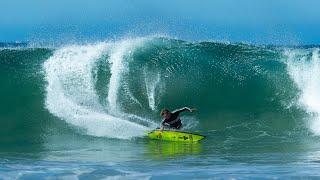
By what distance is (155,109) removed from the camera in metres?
17.3

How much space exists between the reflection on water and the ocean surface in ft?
0.07

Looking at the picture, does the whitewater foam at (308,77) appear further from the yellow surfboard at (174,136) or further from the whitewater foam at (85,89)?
the whitewater foam at (85,89)

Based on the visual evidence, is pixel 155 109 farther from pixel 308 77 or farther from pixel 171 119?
pixel 308 77

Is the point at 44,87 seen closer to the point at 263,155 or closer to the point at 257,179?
the point at 263,155

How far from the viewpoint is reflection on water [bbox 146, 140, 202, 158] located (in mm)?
Answer: 11445

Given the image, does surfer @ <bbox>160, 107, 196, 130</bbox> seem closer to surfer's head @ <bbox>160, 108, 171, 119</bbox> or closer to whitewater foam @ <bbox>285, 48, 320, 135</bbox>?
surfer's head @ <bbox>160, 108, 171, 119</bbox>

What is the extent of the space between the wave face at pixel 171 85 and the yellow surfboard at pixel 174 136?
1.33 feet

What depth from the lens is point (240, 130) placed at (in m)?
15.7

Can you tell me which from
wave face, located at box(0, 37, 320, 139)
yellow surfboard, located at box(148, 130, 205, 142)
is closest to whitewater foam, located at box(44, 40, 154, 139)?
wave face, located at box(0, 37, 320, 139)

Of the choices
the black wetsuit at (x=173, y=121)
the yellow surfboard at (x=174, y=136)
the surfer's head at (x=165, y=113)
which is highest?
the surfer's head at (x=165, y=113)

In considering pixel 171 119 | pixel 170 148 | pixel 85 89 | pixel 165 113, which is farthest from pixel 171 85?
pixel 170 148

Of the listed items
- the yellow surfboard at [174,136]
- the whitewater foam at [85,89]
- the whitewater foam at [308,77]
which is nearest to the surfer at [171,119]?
the yellow surfboard at [174,136]

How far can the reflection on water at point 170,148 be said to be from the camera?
1145 centimetres

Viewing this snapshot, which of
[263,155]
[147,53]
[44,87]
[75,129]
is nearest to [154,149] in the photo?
[263,155]
